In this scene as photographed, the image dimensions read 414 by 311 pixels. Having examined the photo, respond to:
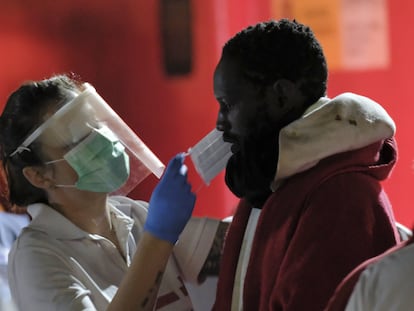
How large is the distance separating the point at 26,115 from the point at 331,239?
2.31 ft

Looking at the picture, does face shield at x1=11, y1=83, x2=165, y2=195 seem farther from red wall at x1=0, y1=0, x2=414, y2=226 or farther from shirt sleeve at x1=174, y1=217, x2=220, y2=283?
red wall at x1=0, y1=0, x2=414, y2=226

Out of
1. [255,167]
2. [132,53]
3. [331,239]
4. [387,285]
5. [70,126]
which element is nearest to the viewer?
[387,285]

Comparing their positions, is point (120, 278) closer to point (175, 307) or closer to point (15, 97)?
point (175, 307)

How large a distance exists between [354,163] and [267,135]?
0.14 meters

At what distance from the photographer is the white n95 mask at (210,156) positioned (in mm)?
1197

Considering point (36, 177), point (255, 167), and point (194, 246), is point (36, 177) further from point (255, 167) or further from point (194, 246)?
point (255, 167)

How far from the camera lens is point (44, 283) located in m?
1.28

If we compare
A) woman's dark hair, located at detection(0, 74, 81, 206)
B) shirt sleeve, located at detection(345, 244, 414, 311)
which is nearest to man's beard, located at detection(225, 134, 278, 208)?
shirt sleeve, located at detection(345, 244, 414, 311)

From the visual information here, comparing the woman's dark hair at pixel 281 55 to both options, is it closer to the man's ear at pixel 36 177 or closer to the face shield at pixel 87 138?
the face shield at pixel 87 138

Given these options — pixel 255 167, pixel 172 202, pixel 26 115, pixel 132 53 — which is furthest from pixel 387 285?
pixel 132 53

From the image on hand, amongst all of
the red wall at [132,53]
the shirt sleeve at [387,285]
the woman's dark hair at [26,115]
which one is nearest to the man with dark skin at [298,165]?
the shirt sleeve at [387,285]

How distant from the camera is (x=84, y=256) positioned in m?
1.37

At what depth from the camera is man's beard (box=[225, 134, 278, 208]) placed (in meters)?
1.06

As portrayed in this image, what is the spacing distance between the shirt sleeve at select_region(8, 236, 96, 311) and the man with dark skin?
32 cm
